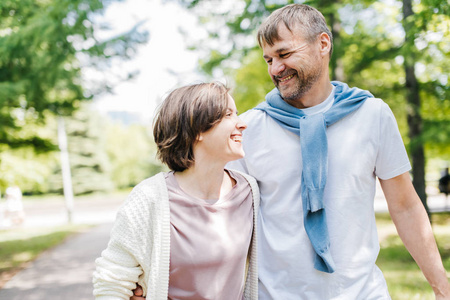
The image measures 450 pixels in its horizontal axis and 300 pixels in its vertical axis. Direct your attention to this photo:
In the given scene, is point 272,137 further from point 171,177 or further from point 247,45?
point 247,45

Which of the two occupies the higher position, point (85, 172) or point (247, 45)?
point (247, 45)

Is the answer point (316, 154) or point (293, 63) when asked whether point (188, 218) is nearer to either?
point (316, 154)

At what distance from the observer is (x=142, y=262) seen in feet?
5.72

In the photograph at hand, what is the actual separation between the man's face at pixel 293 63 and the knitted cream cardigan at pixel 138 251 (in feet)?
2.67

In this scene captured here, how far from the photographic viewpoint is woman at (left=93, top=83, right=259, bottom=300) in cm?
174

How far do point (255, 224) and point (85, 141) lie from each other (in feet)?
133

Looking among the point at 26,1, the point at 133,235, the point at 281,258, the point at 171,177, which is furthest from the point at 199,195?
the point at 26,1

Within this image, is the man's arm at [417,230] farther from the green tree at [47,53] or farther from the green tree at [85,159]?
the green tree at [85,159]

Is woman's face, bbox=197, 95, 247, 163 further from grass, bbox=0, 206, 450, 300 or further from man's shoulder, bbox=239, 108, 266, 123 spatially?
grass, bbox=0, 206, 450, 300

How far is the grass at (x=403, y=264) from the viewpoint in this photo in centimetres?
613

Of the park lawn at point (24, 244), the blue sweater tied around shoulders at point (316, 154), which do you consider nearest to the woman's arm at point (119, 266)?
the blue sweater tied around shoulders at point (316, 154)

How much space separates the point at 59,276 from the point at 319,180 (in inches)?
329

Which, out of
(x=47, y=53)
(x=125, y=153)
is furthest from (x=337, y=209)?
(x=125, y=153)

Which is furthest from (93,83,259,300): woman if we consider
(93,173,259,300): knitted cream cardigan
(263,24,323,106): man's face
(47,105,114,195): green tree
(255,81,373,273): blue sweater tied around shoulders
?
(47,105,114,195): green tree
